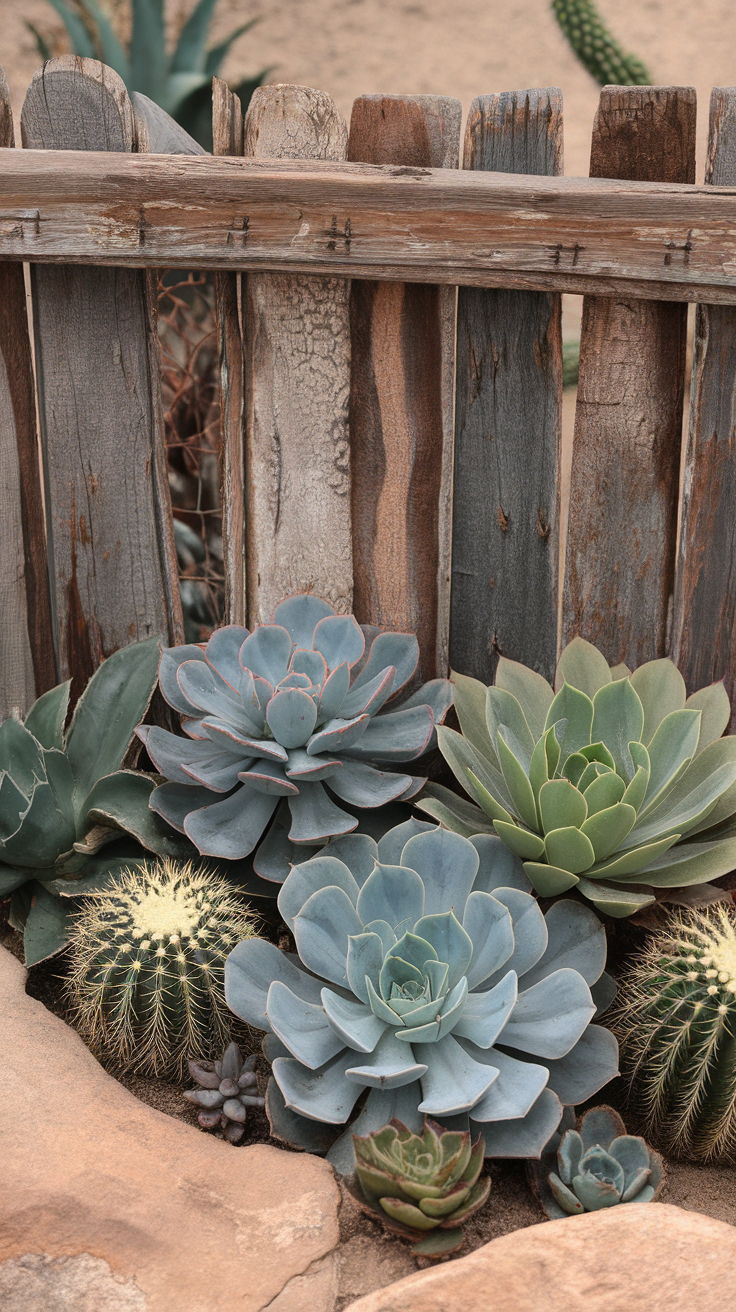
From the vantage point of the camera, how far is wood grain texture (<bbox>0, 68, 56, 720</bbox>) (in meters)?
2.10

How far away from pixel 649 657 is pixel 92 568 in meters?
1.30

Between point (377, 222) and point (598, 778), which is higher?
point (377, 222)

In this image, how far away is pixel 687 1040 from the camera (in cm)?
148

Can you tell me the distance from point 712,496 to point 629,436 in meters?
0.22

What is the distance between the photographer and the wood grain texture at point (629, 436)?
1898 mm

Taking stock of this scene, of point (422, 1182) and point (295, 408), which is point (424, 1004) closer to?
point (422, 1182)

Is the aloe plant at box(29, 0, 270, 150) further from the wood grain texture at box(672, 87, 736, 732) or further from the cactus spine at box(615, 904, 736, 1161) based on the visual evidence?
the cactus spine at box(615, 904, 736, 1161)

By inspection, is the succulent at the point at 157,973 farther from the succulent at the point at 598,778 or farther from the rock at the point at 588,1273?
the rock at the point at 588,1273

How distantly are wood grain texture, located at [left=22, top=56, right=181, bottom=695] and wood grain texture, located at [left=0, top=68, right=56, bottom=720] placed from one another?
0.15 feet

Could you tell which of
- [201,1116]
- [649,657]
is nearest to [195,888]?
[201,1116]

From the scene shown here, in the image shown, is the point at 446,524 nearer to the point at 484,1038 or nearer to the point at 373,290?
the point at 373,290

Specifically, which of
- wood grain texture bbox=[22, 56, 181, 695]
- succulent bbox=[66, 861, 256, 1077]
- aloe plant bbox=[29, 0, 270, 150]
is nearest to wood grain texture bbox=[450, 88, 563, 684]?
wood grain texture bbox=[22, 56, 181, 695]

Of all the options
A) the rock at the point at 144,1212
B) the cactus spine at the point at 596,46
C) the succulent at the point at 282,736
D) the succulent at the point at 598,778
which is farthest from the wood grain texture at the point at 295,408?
the cactus spine at the point at 596,46

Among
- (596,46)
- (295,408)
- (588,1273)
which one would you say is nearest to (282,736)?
(295,408)
